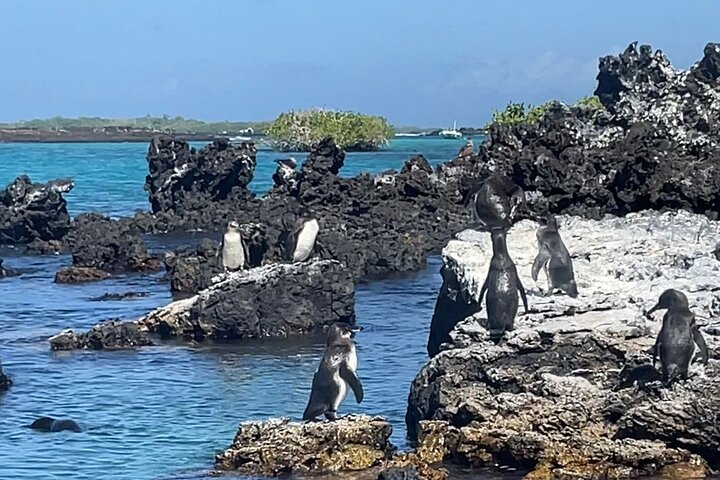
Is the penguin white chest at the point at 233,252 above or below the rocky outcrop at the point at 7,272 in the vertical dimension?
above

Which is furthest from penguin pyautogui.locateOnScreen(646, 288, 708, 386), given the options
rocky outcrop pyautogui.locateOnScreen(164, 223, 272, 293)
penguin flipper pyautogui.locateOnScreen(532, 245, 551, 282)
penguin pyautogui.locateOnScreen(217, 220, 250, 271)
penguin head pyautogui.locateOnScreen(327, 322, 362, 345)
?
rocky outcrop pyautogui.locateOnScreen(164, 223, 272, 293)

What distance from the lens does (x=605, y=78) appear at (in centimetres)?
4100

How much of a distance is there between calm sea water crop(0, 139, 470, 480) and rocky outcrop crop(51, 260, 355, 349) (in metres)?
0.35

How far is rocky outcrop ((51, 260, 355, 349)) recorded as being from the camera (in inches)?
740

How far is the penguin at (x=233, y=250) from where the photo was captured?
21.7 metres

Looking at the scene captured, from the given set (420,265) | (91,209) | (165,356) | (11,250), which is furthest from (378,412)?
(91,209)

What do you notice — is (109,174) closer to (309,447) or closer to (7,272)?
(7,272)

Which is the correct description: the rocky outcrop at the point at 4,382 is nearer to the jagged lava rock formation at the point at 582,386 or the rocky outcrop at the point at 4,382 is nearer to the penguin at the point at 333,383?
the penguin at the point at 333,383

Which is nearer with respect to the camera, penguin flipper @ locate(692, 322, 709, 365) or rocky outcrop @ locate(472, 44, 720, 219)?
penguin flipper @ locate(692, 322, 709, 365)

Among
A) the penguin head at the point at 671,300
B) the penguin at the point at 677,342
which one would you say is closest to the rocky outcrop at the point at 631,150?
the penguin head at the point at 671,300

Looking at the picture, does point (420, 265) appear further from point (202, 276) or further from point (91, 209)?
point (91, 209)

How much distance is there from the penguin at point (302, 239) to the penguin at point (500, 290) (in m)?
8.02

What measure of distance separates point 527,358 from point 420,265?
1577 centimetres

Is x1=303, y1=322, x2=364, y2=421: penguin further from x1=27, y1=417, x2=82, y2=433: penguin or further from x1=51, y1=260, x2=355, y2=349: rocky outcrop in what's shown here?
x1=51, y1=260, x2=355, y2=349: rocky outcrop
